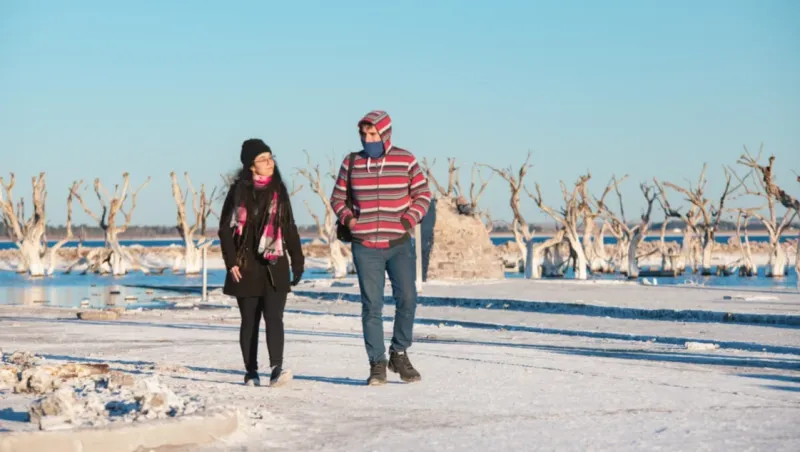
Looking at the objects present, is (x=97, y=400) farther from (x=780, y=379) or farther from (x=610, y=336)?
(x=610, y=336)

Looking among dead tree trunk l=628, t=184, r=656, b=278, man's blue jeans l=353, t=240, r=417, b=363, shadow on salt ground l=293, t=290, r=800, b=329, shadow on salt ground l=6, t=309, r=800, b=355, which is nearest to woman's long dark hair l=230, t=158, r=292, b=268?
man's blue jeans l=353, t=240, r=417, b=363

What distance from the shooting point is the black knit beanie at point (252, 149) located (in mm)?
7402

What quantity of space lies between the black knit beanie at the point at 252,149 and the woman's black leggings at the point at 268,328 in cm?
84

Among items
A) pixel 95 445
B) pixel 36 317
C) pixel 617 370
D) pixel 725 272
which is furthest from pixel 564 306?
pixel 725 272

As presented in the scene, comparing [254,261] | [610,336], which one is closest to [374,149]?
[254,261]

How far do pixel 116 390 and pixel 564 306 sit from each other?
516 inches

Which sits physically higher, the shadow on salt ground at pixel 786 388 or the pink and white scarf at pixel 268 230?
the pink and white scarf at pixel 268 230

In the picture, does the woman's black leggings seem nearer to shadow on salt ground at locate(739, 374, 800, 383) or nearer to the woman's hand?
the woman's hand

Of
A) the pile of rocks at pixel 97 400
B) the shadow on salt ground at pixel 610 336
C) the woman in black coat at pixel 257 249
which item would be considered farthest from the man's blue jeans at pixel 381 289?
the shadow on salt ground at pixel 610 336

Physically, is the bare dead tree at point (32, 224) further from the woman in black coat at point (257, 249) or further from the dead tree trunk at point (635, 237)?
the woman in black coat at point (257, 249)

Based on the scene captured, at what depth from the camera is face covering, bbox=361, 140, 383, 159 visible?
24.2 feet

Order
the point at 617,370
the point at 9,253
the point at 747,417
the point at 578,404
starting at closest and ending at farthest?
the point at 747,417
the point at 578,404
the point at 617,370
the point at 9,253

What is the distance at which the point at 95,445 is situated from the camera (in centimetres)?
485

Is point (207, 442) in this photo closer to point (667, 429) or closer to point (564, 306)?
point (667, 429)
